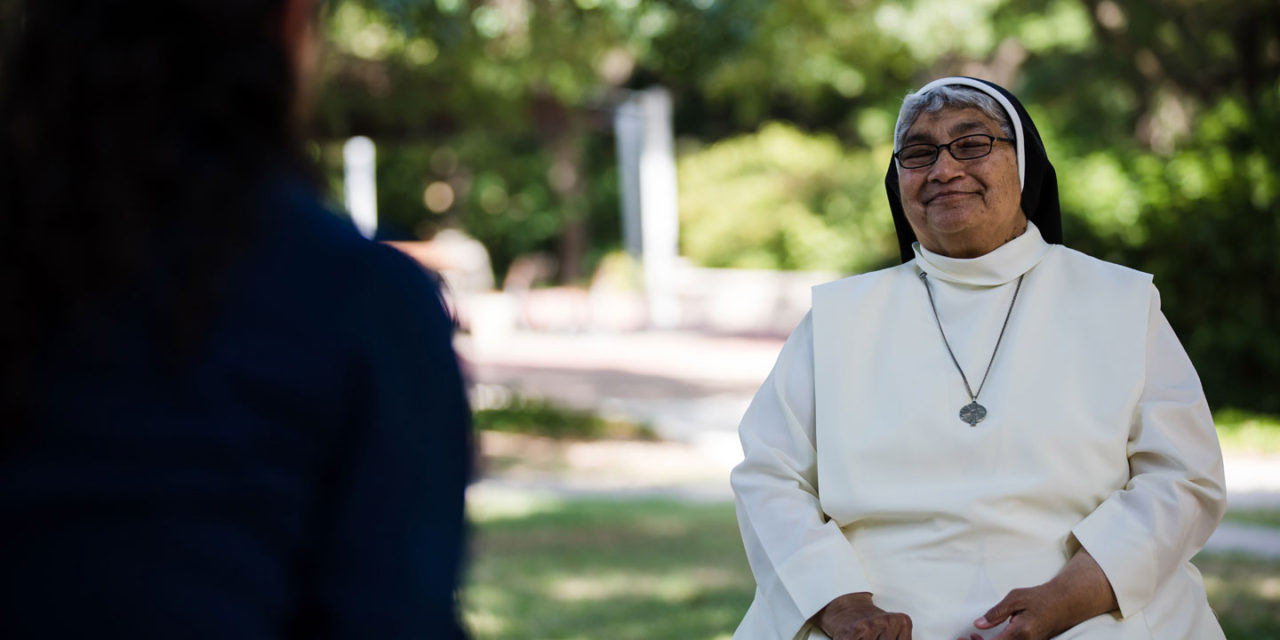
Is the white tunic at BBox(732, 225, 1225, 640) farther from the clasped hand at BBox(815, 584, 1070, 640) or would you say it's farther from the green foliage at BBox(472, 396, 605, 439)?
the green foliage at BBox(472, 396, 605, 439)

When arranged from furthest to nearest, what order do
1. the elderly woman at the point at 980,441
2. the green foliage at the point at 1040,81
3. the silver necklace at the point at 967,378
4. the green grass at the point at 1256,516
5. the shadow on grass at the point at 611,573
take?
1. the green foliage at the point at 1040,81
2. the green grass at the point at 1256,516
3. the shadow on grass at the point at 611,573
4. the silver necklace at the point at 967,378
5. the elderly woman at the point at 980,441

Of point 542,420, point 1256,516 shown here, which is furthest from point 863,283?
point 542,420

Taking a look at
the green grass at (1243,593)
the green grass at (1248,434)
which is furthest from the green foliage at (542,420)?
the green grass at (1243,593)

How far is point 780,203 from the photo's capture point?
2909cm

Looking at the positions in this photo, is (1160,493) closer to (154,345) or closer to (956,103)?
(956,103)

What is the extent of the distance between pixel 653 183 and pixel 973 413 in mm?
22262

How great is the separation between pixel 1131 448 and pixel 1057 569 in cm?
31

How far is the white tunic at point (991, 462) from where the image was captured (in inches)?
108

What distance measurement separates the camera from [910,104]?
10.4ft

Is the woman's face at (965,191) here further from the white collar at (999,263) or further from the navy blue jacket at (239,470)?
the navy blue jacket at (239,470)

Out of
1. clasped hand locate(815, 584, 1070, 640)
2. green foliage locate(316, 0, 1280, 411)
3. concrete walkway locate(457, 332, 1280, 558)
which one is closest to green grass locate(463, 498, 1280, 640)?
concrete walkway locate(457, 332, 1280, 558)

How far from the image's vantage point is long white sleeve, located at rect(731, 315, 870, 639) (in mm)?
2832

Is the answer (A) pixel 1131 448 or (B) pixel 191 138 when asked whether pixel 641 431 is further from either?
(B) pixel 191 138

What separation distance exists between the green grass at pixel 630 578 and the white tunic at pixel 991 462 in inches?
73.2
